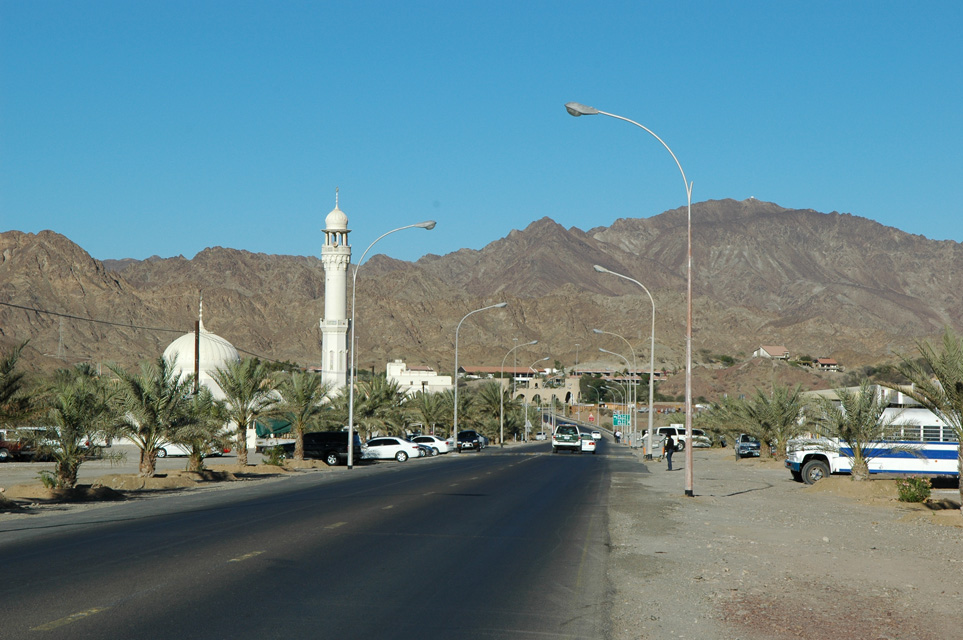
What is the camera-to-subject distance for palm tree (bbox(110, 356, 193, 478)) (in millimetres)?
27250

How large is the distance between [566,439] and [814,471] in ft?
104

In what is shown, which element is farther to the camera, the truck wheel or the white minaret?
the white minaret

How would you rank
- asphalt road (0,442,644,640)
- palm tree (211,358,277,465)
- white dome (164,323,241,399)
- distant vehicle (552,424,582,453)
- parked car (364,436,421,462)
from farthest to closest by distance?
white dome (164,323,241,399)
distant vehicle (552,424,582,453)
parked car (364,436,421,462)
palm tree (211,358,277,465)
asphalt road (0,442,644,640)

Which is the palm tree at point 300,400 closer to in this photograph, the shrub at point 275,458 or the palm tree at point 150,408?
the shrub at point 275,458

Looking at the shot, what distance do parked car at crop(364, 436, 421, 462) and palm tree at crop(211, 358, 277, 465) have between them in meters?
13.5

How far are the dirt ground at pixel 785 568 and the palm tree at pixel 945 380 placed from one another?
210 centimetres

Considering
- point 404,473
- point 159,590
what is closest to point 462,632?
point 159,590

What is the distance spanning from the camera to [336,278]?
83375mm

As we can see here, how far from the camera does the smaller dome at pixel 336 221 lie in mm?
84750

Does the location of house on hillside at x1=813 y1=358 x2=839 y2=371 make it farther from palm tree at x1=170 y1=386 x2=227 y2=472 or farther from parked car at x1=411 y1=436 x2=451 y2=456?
palm tree at x1=170 y1=386 x2=227 y2=472

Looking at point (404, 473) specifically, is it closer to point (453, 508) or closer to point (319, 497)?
point (319, 497)

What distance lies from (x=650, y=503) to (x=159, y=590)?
15132 millimetres

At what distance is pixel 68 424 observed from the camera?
23047 millimetres

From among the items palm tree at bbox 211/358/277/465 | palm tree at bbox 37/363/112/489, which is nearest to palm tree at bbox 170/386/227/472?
palm tree at bbox 211/358/277/465
